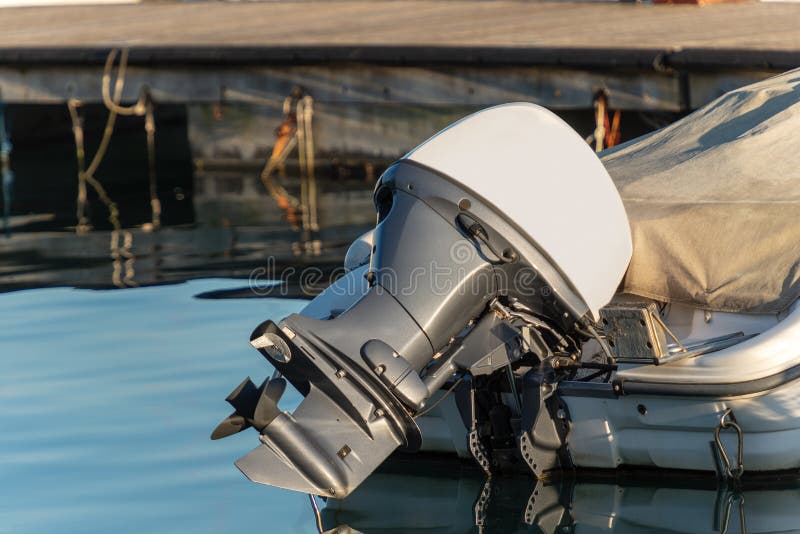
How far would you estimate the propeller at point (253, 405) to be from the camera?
12.2 ft

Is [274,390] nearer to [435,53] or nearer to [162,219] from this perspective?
[162,219]

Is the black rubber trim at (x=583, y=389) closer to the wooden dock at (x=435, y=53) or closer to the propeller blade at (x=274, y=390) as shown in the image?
the propeller blade at (x=274, y=390)

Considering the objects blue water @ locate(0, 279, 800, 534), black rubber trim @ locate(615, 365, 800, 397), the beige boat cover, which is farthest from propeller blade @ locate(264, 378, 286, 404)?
the beige boat cover

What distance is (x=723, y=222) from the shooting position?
14.6 feet

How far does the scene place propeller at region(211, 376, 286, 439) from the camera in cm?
373

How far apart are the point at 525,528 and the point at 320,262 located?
3873 mm

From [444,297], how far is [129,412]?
182 cm

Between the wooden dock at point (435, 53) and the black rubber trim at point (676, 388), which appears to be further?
the wooden dock at point (435, 53)

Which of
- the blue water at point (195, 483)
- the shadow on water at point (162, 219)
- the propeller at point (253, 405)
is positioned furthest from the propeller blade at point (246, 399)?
the shadow on water at point (162, 219)

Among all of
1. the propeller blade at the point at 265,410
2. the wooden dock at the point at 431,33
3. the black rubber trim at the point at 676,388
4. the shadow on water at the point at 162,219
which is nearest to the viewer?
the propeller blade at the point at 265,410

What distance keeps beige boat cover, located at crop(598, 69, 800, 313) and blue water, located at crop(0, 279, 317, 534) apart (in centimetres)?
144

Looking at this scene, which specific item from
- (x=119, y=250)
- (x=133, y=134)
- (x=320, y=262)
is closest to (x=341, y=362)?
(x=320, y=262)

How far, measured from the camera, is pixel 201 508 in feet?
13.9

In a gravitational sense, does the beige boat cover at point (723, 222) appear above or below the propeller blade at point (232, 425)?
above
